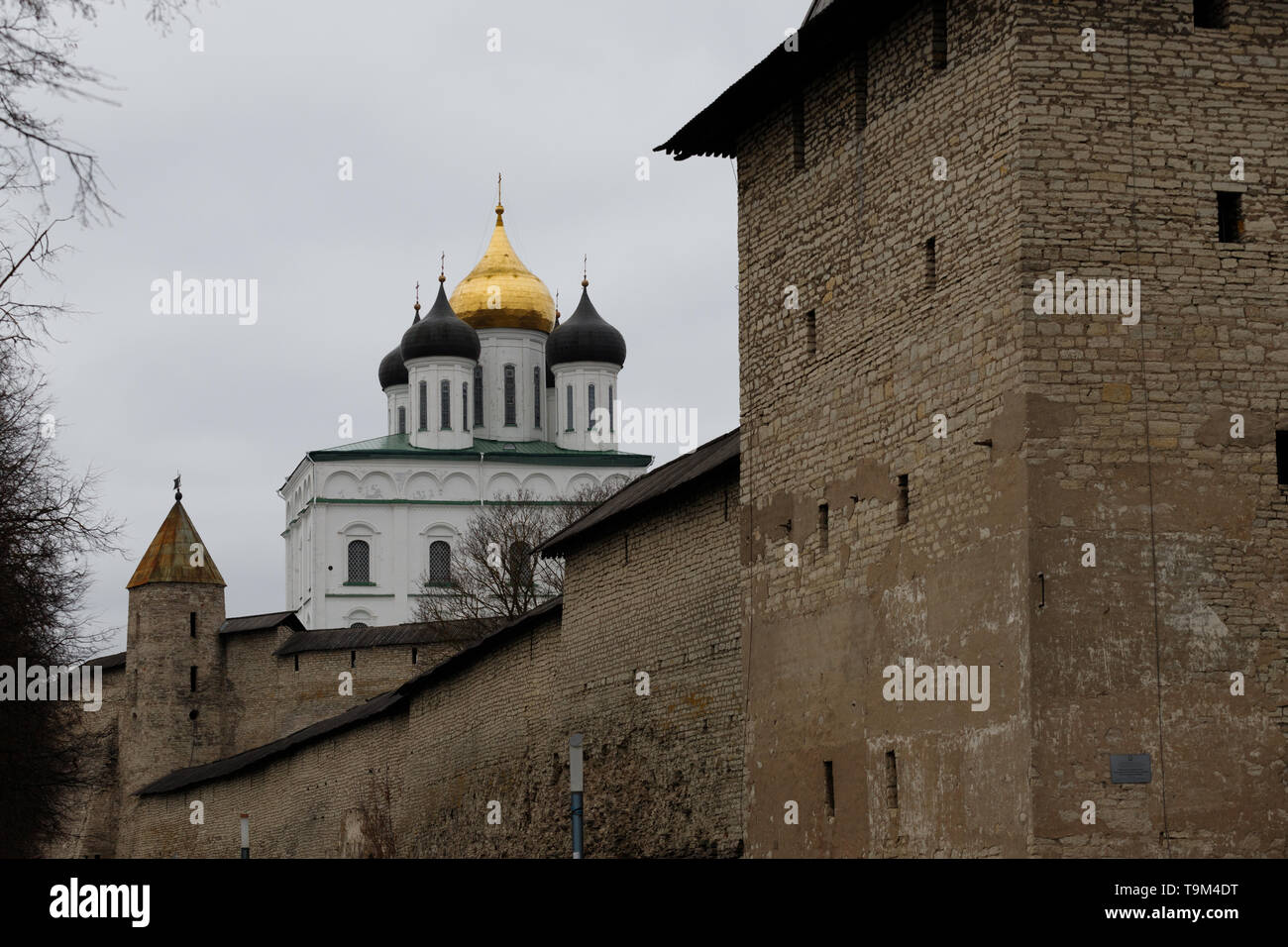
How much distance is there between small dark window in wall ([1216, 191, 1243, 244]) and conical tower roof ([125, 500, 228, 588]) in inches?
1556

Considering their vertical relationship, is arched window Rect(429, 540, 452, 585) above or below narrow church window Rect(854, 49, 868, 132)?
above

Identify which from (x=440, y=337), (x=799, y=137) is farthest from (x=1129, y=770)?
(x=440, y=337)

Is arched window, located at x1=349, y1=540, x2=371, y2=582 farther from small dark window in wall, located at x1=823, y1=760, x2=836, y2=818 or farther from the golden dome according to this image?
small dark window in wall, located at x1=823, y1=760, x2=836, y2=818

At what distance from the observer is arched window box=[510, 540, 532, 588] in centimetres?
5606

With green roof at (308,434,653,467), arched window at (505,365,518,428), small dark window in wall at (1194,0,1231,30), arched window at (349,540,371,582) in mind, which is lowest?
small dark window in wall at (1194,0,1231,30)

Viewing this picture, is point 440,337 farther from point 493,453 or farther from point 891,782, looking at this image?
point 891,782

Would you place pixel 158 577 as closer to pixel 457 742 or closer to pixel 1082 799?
pixel 457 742

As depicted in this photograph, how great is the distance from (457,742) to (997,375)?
1724cm

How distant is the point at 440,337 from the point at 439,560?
24.2ft

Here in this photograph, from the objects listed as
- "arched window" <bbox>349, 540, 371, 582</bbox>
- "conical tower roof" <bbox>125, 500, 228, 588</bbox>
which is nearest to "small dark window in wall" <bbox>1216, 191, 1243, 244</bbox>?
"conical tower roof" <bbox>125, 500, 228, 588</bbox>

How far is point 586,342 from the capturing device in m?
75.4

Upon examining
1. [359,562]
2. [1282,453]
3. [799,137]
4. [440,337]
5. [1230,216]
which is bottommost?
[1282,453]

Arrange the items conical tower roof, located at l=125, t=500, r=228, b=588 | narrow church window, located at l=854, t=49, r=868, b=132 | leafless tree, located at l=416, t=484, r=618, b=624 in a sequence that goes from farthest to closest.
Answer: leafless tree, located at l=416, t=484, r=618, b=624
conical tower roof, located at l=125, t=500, r=228, b=588
narrow church window, located at l=854, t=49, r=868, b=132

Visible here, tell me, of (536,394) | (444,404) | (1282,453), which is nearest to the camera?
(1282,453)
